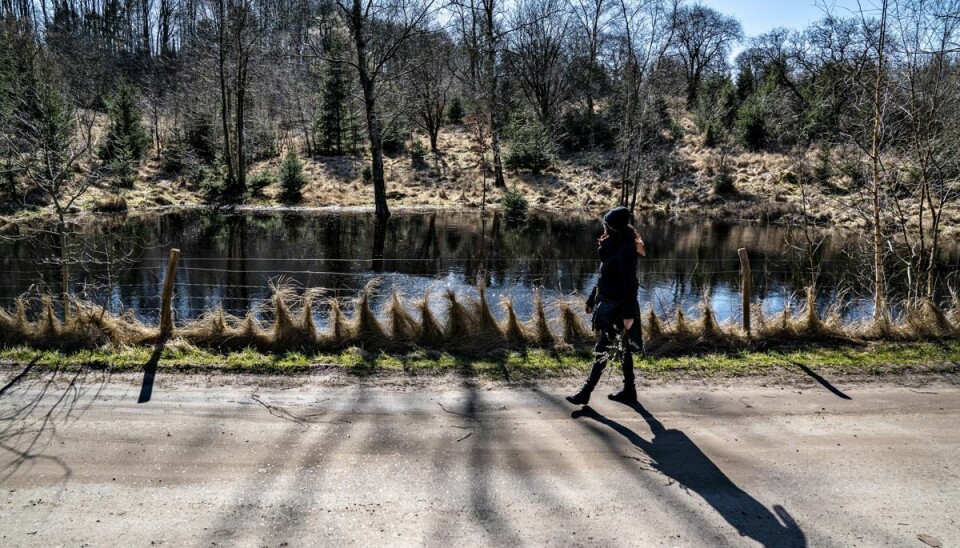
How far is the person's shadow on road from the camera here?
412cm

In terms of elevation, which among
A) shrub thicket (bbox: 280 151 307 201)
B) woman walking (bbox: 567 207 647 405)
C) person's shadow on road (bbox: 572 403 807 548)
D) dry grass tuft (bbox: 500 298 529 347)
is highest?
shrub thicket (bbox: 280 151 307 201)

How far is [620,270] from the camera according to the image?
594cm

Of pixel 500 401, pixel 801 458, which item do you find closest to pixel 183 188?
pixel 500 401

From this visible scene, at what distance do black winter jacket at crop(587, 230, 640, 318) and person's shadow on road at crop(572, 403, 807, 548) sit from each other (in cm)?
110

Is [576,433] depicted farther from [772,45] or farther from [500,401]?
[772,45]

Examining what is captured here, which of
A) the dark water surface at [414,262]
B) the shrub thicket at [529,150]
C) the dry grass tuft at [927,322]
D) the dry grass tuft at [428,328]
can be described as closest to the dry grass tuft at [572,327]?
the dark water surface at [414,262]

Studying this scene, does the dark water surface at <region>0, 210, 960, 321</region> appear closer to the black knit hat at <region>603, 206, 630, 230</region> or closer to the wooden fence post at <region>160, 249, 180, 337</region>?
the wooden fence post at <region>160, 249, 180, 337</region>

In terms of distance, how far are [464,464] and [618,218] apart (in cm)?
264

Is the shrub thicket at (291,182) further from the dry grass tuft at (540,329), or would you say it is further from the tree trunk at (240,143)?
the dry grass tuft at (540,329)

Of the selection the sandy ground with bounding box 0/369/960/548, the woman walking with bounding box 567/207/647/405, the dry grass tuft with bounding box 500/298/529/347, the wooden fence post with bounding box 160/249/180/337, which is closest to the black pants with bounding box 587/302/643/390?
the woman walking with bounding box 567/207/647/405

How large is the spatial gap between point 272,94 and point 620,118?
27.7 m

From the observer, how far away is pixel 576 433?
5566 mm

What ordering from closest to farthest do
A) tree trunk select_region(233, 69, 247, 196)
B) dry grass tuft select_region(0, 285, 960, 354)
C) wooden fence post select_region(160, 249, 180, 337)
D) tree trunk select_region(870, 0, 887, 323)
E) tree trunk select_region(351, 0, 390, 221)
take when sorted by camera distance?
dry grass tuft select_region(0, 285, 960, 354)
wooden fence post select_region(160, 249, 180, 337)
tree trunk select_region(870, 0, 887, 323)
tree trunk select_region(351, 0, 390, 221)
tree trunk select_region(233, 69, 247, 196)

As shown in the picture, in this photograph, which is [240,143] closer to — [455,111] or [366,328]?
[455,111]
